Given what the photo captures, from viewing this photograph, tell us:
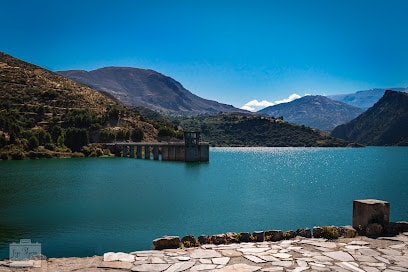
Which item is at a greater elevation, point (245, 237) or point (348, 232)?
point (348, 232)

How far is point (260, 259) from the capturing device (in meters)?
10.1

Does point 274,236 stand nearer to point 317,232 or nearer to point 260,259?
point 317,232

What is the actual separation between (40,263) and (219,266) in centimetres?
471

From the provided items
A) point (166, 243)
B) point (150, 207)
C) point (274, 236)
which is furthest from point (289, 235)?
point (150, 207)

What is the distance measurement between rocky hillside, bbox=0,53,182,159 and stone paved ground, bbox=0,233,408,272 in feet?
293

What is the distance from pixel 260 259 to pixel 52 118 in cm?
11530

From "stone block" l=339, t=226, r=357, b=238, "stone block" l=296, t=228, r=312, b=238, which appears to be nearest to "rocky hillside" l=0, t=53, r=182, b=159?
"stone block" l=296, t=228, r=312, b=238

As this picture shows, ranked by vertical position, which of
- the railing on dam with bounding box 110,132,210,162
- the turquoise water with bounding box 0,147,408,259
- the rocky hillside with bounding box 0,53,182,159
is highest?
the rocky hillside with bounding box 0,53,182,159

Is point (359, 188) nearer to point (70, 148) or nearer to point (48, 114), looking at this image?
→ point (70, 148)

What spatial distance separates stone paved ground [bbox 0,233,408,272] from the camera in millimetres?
9492

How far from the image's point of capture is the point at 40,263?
9.96 m

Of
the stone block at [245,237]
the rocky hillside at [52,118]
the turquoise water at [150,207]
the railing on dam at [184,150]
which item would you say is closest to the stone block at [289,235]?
the stone block at [245,237]

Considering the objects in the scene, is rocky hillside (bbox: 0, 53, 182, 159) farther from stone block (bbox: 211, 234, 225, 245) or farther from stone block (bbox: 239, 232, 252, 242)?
stone block (bbox: 239, 232, 252, 242)

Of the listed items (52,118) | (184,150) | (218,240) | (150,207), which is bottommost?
(150,207)
